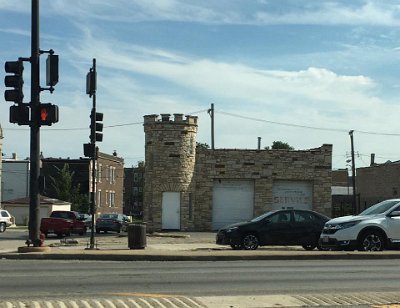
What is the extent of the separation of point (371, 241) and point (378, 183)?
37149 millimetres

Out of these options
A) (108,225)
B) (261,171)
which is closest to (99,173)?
(108,225)

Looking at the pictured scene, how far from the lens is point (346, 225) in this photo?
763 inches

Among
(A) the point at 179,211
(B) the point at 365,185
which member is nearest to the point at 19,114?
(A) the point at 179,211

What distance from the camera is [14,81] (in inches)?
723

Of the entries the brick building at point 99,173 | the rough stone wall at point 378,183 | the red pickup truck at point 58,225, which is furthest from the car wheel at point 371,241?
the brick building at point 99,173

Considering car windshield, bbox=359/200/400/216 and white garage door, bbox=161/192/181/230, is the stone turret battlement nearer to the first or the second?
white garage door, bbox=161/192/181/230

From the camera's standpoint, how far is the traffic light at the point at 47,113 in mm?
18781

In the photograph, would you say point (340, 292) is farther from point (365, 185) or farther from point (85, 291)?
point (365, 185)

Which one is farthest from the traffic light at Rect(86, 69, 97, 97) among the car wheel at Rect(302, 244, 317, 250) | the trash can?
the car wheel at Rect(302, 244, 317, 250)

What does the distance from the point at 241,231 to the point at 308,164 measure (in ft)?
63.5

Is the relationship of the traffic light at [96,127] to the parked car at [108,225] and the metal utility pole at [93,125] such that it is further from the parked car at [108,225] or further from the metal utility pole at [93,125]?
the parked car at [108,225]

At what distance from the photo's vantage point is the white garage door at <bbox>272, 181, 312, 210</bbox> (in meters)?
40.1

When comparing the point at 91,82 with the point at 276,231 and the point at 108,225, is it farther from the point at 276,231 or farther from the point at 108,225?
the point at 108,225

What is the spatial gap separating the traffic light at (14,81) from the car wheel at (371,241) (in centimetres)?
1095
